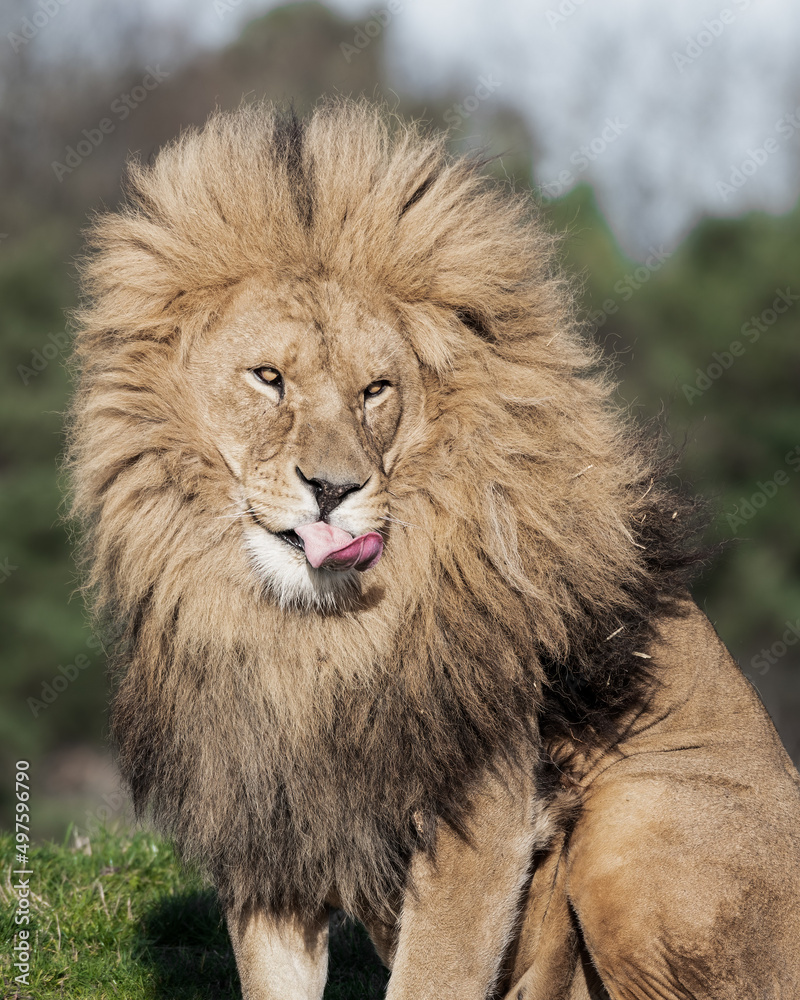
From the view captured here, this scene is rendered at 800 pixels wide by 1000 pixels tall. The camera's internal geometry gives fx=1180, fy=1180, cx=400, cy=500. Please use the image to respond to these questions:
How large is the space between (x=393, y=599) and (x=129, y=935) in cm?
231

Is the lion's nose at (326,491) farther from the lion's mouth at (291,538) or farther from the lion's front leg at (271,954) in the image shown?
the lion's front leg at (271,954)

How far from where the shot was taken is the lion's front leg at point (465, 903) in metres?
3.27

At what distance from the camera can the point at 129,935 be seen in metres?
4.77

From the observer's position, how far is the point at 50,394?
62.1ft

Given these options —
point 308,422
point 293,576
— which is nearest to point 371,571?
point 293,576

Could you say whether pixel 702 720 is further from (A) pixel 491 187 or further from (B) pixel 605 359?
(A) pixel 491 187
